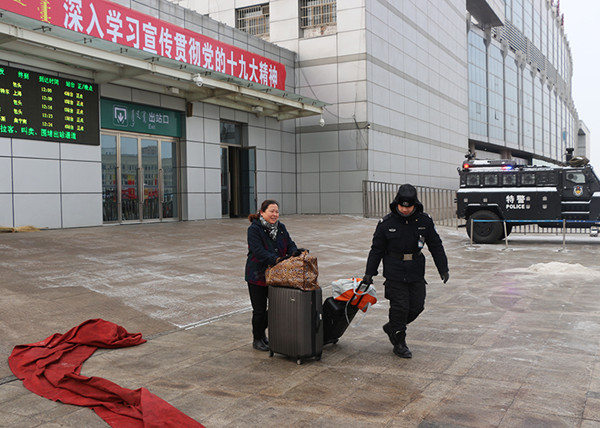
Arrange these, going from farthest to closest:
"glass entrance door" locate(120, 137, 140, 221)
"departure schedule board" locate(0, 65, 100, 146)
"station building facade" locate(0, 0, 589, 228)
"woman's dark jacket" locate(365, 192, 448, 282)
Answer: "glass entrance door" locate(120, 137, 140, 221), "station building facade" locate(0, 0, 589, 228), "departure schedule board" locate(0, 65, 100, 146), "woman's dark jacket" locate(365, 192, 448, 282)

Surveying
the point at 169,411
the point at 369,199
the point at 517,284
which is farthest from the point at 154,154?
the point at 169,411

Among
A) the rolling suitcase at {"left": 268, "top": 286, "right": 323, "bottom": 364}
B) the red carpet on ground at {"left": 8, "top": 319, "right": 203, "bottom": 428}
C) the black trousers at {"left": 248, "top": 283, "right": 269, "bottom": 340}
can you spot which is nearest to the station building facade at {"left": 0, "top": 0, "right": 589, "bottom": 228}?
the red carpet on ground at {"left": 8, "top": 319, "right": 203, "bottom": 428}

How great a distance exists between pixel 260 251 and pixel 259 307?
2.19 ft

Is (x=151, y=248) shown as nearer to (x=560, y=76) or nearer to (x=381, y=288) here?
(x=381, y=288)

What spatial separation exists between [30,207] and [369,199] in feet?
46.6

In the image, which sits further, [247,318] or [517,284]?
[517,284]

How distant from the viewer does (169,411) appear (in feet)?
12.7

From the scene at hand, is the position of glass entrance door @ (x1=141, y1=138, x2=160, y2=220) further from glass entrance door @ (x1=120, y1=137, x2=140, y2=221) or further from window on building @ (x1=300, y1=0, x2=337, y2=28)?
window on building @ (x1=300, y1=0, x2=337, y2=28)

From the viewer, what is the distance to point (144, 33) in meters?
16.3

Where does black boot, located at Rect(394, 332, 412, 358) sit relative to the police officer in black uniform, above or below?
below

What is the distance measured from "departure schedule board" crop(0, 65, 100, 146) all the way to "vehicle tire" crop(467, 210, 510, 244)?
11.8 m

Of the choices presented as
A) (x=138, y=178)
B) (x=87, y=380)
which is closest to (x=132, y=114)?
(x=138, y=178)

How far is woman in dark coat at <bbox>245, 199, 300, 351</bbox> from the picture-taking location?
219 inches

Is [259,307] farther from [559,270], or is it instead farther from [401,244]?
[559,270]
